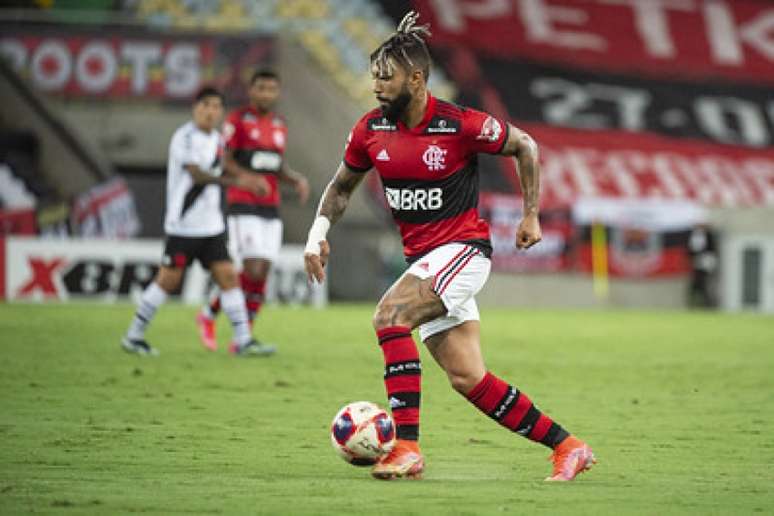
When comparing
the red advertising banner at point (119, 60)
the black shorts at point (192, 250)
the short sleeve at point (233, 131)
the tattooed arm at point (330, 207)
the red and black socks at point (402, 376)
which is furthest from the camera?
the red advertising banner at point (119, 60)

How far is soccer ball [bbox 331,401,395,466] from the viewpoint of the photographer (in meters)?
6.52

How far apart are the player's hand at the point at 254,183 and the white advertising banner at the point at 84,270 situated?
813cm

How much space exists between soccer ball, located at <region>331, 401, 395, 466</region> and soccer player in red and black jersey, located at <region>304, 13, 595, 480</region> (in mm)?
53

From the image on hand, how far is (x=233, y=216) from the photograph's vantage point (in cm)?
1355

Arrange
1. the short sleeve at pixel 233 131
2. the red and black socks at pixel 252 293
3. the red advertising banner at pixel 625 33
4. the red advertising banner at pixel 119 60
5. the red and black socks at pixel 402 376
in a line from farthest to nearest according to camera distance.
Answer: the red advertising banner at pixel 625 33
the red advertising banner at pixel 119 60
the short sleeve at pixel 233 131
the red and black socks at pixel 252 293
the red and black socks at pixel 402 376

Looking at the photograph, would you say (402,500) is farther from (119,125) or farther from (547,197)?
(547,197)

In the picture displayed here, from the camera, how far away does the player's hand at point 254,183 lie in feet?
42.4

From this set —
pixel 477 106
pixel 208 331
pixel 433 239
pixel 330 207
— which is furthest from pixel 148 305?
pixel 477 106

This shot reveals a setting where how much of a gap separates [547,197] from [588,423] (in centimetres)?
2036

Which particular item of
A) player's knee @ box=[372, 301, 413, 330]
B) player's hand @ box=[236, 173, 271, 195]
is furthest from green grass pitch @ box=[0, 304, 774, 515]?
player's hand @ box=[236, 173, 271, 195]

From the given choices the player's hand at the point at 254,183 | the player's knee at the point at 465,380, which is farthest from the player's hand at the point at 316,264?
the player's hand at the point at 254,183

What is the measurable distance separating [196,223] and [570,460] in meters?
6.66

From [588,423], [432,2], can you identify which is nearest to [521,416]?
[588,423]

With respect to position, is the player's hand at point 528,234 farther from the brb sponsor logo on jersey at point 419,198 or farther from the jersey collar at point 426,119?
the jersey collar at point 426,119
